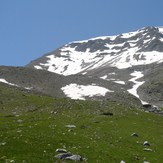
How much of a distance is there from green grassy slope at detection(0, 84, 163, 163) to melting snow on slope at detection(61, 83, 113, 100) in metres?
61.6

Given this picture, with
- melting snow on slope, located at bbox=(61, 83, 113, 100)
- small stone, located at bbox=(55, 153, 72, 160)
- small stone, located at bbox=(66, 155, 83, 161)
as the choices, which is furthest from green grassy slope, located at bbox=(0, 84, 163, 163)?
melting snow on slope, located at bbox=(61, 83, 113, 100)

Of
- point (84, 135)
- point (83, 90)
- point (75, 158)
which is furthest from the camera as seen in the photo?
point (83, 90)

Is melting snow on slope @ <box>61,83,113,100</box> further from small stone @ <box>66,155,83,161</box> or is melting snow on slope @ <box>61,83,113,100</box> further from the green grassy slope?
small stone @ <box>66,155,83,161</box>

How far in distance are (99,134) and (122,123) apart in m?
10.5

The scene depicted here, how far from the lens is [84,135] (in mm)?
35000

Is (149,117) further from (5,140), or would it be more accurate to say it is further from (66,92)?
(66,92)

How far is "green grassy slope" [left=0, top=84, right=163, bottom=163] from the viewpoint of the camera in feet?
87.9

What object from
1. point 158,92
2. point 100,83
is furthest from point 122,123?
point 158,92

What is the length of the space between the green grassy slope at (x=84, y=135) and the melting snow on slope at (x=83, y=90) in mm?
61589

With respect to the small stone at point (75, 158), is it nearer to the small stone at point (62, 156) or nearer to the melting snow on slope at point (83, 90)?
the small stone at point (62, 156)

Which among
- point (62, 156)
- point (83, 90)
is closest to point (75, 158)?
point (62, 156)

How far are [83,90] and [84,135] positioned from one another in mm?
95897

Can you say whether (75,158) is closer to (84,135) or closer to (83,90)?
(84,135)

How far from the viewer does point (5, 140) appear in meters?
28.2
